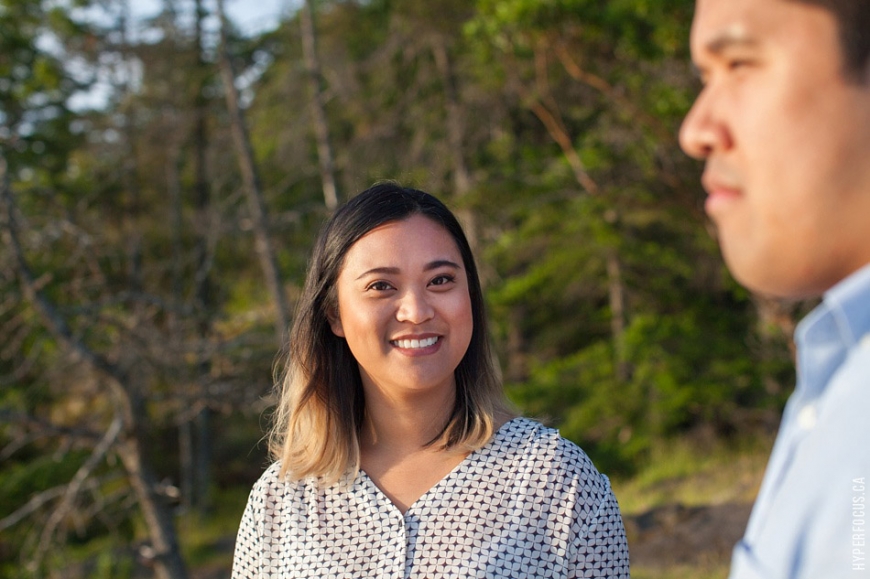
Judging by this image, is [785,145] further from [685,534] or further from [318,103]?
[318,103]

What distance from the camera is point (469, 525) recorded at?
193 cm

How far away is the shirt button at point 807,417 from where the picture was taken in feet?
2.34

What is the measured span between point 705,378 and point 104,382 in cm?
656

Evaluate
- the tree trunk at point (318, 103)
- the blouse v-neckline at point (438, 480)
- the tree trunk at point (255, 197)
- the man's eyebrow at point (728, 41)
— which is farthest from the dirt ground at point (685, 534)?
the man's eyebrow at point (728, 41)

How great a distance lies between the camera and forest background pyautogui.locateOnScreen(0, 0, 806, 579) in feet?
21.2

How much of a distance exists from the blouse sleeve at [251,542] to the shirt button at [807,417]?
163 centimetres

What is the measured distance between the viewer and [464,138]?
13.6 m

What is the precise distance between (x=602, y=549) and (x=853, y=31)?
4.80 ft

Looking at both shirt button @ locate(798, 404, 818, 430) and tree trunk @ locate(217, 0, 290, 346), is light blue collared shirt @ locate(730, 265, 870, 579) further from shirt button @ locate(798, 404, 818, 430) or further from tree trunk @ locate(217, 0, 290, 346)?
tree trunk @ locate(217, 0, 290, 346)

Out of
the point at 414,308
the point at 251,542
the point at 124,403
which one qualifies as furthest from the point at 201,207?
the point at 414,308

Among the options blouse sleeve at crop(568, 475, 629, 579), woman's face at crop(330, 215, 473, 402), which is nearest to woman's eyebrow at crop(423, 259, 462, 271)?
woman's face at crop(330, 215, 473, 402)

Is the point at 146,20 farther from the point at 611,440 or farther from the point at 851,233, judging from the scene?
the point at 851,233

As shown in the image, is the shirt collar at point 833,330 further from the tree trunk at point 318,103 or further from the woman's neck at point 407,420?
the tree trunk at point 318,103

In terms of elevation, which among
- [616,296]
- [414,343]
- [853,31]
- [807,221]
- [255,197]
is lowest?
[616,296]
